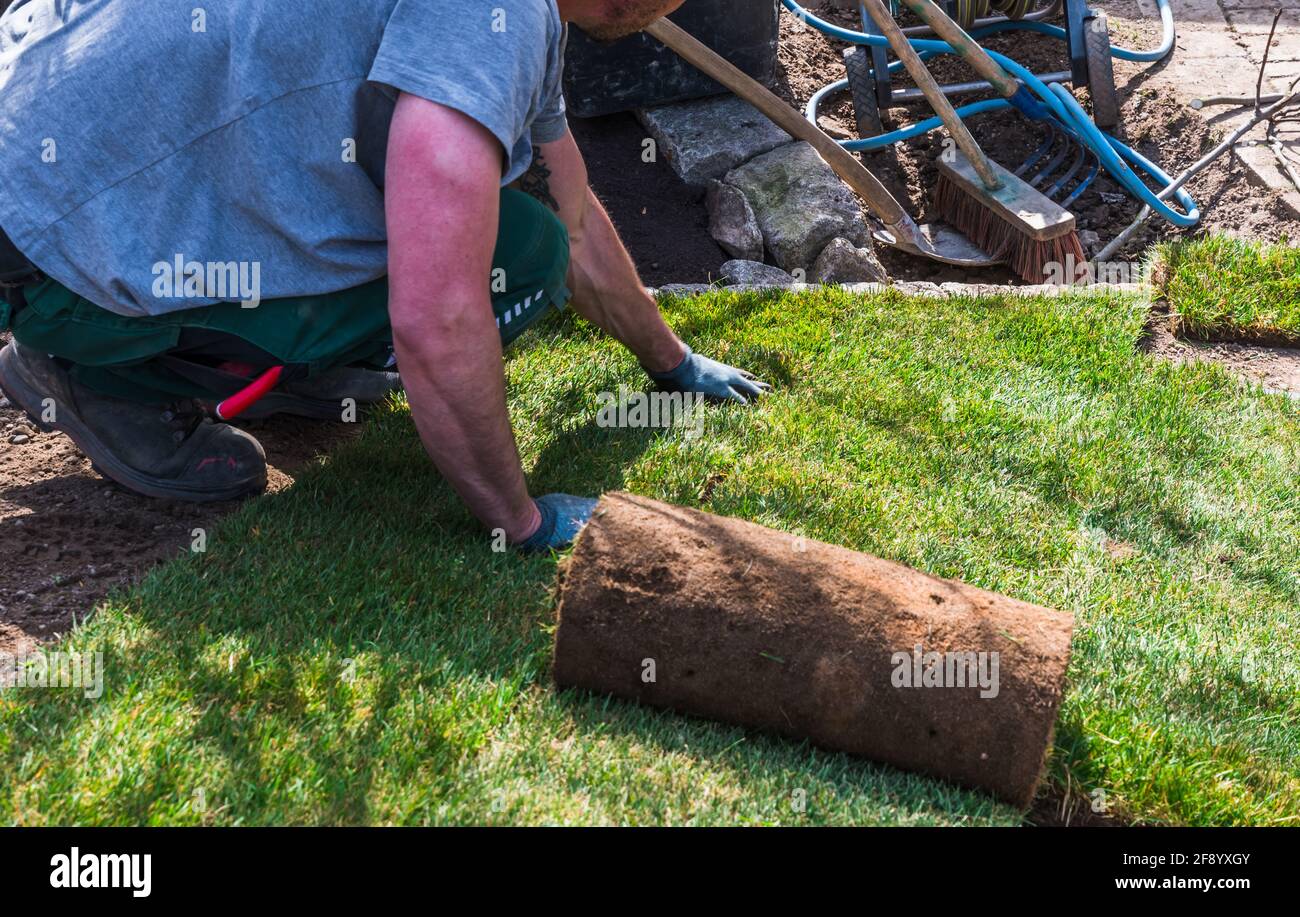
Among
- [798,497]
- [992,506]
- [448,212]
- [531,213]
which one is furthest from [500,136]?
[992,506]

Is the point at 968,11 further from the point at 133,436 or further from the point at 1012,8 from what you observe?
the point at 133,436

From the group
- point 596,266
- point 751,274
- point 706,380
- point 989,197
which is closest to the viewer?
point 596,266

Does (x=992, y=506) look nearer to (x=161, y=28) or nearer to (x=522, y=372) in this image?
(x=522, y=372)

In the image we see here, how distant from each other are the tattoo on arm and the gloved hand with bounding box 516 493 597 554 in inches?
→ 35.1

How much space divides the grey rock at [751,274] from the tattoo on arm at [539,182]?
5.01ft

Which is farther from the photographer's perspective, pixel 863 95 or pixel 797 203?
pixel 863 95

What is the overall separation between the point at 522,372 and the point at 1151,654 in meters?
1.99

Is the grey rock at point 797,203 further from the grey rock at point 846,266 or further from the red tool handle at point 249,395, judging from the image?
the red tool handle at point 249,395

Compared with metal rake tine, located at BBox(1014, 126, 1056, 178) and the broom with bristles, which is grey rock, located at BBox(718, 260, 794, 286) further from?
metal rake tine, located at BBox(1014, 126, 1056, 178)

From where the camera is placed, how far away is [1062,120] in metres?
5.84

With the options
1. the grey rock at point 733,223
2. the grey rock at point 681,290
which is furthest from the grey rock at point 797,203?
the grey rock at point 681,290

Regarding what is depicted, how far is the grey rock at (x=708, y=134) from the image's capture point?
17.9 ft

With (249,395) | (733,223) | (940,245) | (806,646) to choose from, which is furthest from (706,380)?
(940,245)

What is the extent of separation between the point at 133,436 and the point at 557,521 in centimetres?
115
